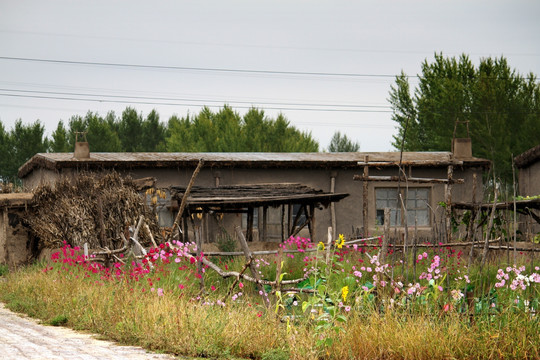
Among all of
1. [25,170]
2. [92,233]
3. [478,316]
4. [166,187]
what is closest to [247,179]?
[166,187]

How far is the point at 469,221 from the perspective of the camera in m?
17.6

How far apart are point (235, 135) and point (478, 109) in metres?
14.5

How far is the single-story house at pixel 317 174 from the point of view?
2066 cm

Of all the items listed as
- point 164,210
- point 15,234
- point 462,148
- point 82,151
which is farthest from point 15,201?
point 462,148

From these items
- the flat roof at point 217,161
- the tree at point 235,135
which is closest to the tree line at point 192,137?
the tree at point 235,135

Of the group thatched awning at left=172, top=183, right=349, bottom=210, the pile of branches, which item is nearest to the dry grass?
the pile of branches

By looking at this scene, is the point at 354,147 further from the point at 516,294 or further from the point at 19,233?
the point at 516,294

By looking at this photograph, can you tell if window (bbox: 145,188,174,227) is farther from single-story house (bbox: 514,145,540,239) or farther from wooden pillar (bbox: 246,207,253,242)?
single-story house (bbox: 514,145,540,239)

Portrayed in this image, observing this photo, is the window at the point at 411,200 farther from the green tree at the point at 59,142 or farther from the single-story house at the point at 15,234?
the green tree at the point at 59,142

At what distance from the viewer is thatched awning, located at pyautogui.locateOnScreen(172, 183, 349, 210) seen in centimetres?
1695

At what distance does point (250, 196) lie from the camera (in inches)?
704

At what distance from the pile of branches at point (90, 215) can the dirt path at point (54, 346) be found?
644 centimetres

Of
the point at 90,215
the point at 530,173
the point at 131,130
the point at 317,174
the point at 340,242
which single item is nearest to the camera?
the point at 340,242

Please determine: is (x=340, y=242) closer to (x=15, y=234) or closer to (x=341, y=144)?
(x=15, y=234)
